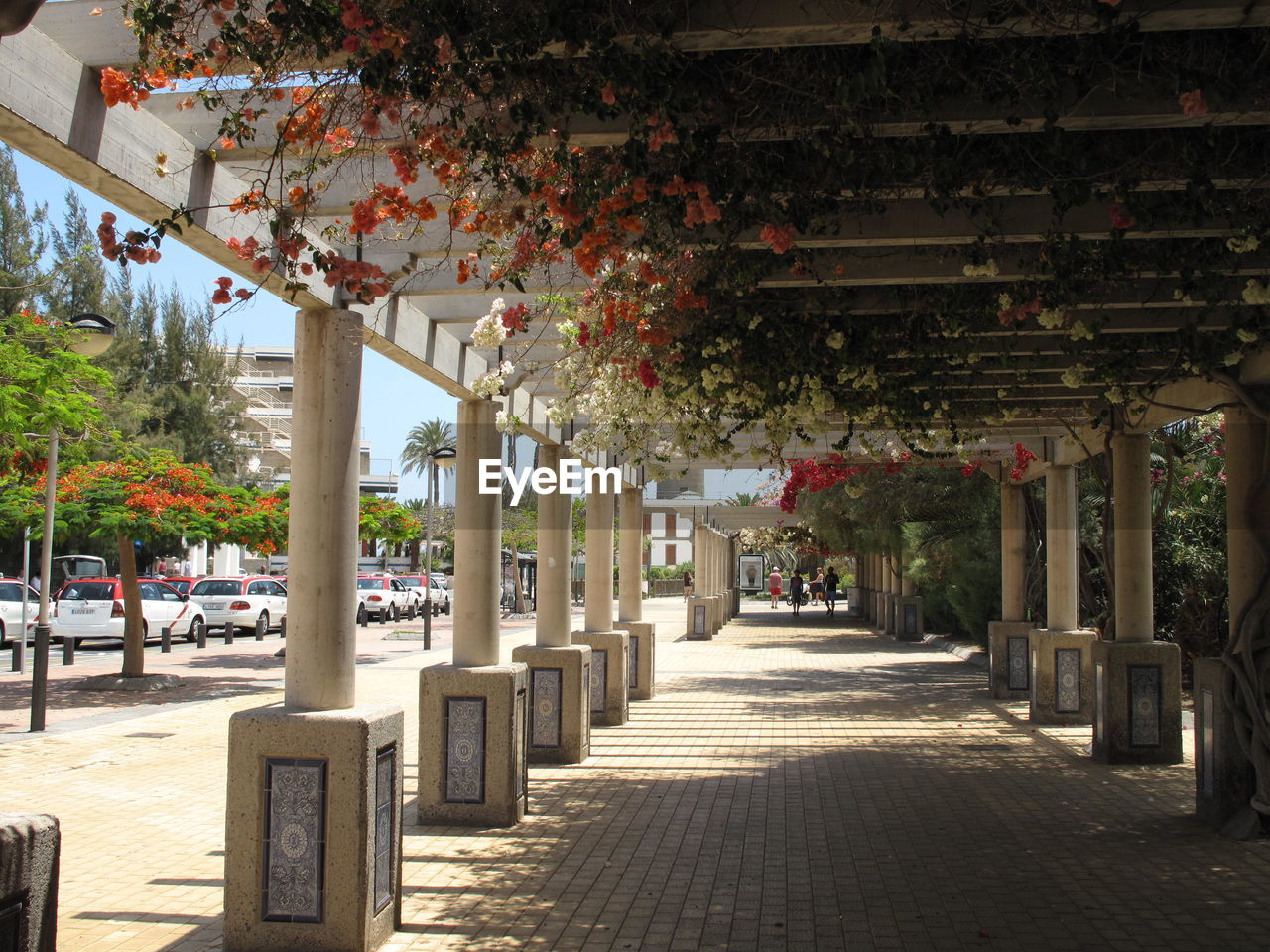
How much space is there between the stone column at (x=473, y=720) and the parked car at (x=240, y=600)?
1960 cm

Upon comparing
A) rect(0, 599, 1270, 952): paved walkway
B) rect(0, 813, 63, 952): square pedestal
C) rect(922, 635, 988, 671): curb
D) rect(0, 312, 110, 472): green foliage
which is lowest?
rect(0, 599, 1270, 952): paved walkway

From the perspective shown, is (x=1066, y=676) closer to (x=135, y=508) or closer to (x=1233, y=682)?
(x=1233, y=682)

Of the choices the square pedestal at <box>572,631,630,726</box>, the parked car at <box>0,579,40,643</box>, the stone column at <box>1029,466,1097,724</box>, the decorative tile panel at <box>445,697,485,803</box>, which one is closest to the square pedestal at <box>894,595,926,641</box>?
the stone column at <box>1029,466,1097,724</box>

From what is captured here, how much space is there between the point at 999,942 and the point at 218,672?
16.1 meters

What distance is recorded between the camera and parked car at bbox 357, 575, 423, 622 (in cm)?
3591

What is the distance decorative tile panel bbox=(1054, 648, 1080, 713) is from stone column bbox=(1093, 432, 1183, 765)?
259cm

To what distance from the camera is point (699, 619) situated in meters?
29.6

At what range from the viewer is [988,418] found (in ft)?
34.3

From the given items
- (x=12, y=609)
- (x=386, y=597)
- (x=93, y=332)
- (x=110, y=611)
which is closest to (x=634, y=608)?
(x=93, y=332)

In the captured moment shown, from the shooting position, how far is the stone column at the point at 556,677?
10367mm

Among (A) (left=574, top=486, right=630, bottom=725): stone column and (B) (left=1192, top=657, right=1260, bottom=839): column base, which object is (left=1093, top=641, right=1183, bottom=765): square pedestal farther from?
(A) (left=574, top=486, right=630, bottom=725): stone column

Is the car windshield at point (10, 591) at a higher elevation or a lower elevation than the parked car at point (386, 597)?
higher

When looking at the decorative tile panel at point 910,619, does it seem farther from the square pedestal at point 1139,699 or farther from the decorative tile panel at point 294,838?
the decorative tile panel at point 294,838

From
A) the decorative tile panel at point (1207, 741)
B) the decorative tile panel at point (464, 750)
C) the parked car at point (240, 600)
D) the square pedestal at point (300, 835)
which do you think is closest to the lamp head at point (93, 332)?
the decorative tile panel at point (464, 750)
